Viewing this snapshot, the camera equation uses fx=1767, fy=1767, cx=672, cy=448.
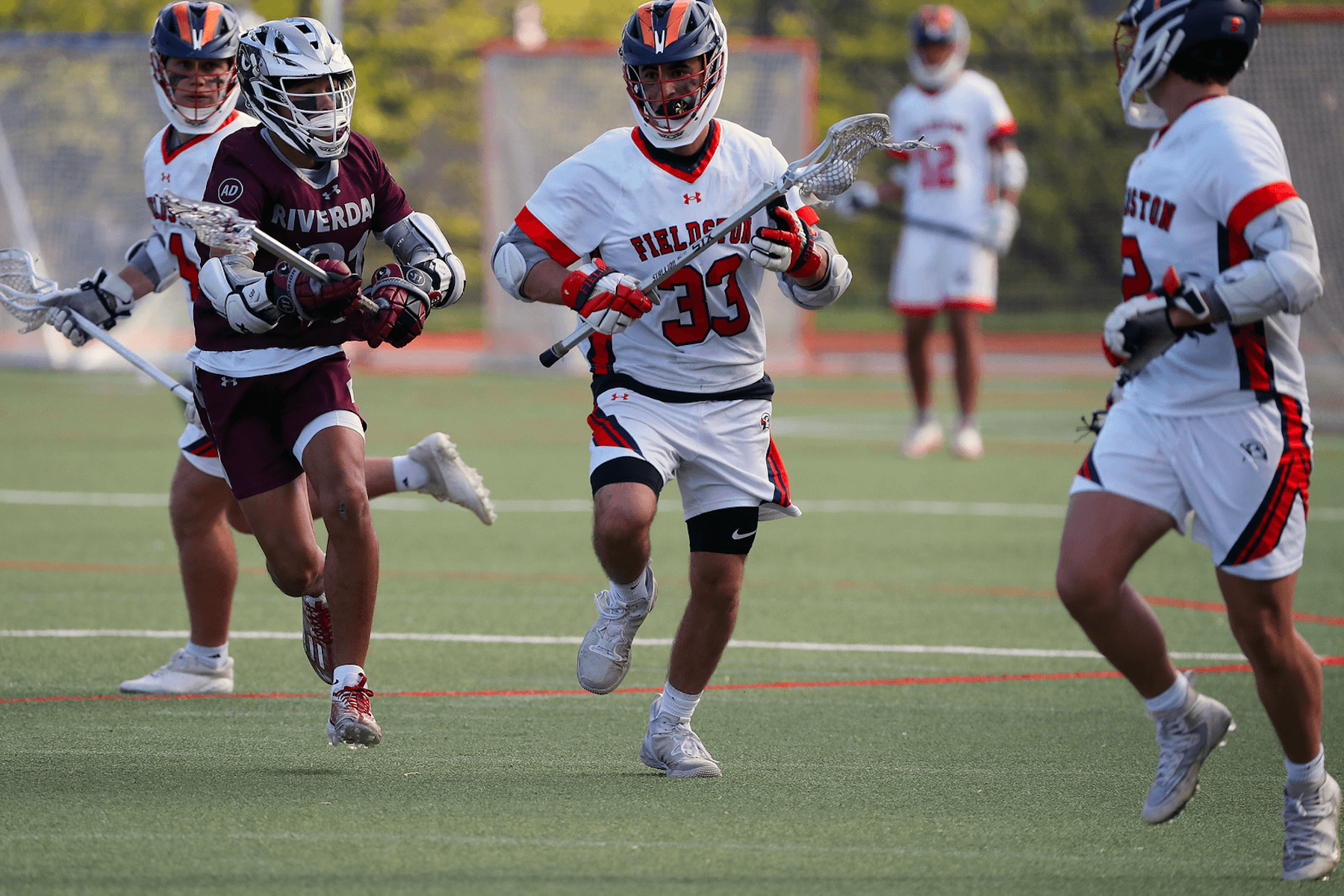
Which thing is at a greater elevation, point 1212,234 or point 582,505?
point 1212,234

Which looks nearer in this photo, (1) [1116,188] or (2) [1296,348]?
(2) [1296,348]

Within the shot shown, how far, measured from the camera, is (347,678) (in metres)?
4.89

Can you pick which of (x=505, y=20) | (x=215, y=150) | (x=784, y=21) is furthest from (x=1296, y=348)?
(x=505, y=20)

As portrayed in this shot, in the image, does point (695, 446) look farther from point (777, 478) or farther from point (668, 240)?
point (668, 240)

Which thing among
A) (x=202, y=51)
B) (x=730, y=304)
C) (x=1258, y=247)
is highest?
(x=202, y=51)

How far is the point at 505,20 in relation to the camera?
3606cm

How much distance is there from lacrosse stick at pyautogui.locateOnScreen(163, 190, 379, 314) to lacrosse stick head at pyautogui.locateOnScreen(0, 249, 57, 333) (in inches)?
56.2

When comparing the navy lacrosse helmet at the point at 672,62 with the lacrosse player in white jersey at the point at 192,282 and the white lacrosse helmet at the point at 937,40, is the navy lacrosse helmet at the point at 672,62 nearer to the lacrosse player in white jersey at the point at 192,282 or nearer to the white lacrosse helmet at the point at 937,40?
the lacrosse player in white jersey at the point at 192,282

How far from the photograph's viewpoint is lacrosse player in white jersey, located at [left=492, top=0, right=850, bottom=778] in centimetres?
489

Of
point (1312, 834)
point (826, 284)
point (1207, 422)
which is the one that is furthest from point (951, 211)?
point (1312, 834)

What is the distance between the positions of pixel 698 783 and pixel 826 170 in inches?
66.7

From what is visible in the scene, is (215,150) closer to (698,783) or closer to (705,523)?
(705,523)

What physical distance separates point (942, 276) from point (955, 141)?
41.5 inches

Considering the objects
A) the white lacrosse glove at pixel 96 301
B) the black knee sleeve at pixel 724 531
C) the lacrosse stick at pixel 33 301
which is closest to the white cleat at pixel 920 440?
the lacrosse stick at pixel 33 301
